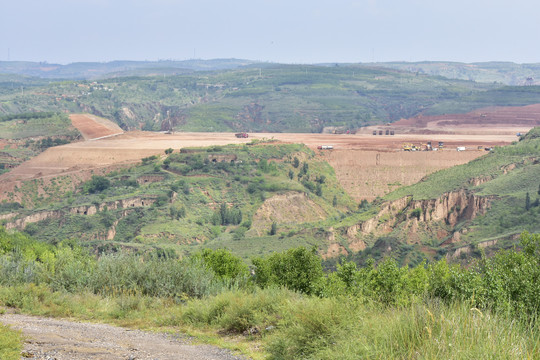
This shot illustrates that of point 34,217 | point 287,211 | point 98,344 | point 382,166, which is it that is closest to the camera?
point 98,344

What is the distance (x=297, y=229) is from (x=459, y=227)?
74.1 ft

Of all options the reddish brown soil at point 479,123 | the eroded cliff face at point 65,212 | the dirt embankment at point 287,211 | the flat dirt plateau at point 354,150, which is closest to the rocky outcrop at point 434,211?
the dirt embankment at point 287,211

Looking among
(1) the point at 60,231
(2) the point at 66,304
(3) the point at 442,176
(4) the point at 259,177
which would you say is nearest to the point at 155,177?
(4) the point at 259,177

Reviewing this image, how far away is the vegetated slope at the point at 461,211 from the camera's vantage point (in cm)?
7081

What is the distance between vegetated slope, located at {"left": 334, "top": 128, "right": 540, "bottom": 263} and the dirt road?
5040cm

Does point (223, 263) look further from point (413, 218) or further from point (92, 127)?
point (92, 127)

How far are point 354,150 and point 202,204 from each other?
169ft

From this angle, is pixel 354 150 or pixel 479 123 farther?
pixel 479 123

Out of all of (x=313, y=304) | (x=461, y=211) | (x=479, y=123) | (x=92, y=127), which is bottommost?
(x=461, y=211)

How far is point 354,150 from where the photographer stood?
138 m

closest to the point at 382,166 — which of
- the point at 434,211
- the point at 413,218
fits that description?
the point at 434,211

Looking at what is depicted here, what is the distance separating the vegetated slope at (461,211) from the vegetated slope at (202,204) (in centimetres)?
961

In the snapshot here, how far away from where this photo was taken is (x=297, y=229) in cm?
8538

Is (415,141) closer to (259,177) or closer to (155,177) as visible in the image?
(259,177)
